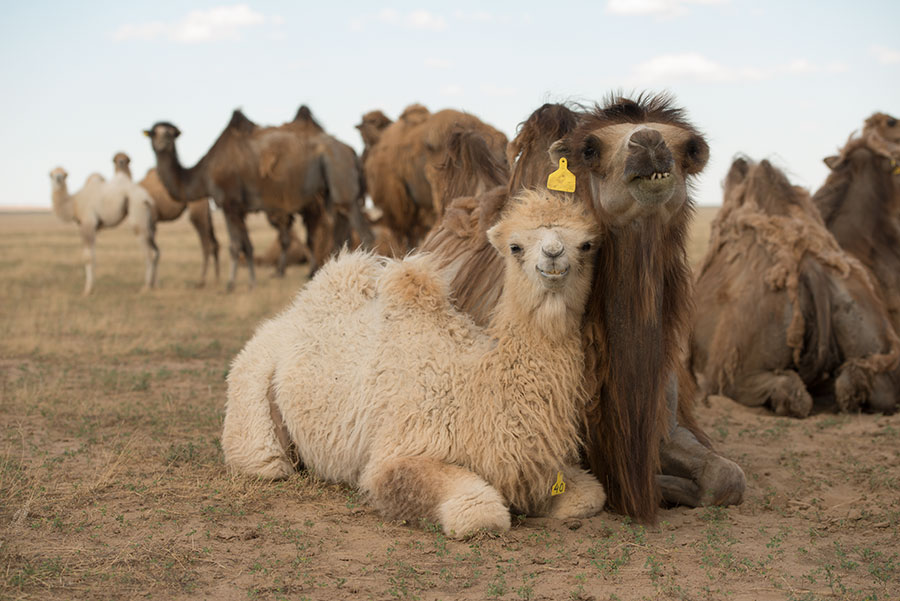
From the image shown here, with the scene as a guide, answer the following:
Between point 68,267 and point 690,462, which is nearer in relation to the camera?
point 690,462

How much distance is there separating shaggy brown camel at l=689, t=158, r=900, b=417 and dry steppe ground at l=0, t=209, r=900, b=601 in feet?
0.96

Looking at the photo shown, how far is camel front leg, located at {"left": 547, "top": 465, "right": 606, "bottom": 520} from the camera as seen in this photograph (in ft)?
15.2

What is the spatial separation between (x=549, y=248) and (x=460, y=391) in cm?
87

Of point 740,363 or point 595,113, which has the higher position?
point 595,113

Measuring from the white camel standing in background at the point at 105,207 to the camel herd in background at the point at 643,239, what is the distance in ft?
0.12

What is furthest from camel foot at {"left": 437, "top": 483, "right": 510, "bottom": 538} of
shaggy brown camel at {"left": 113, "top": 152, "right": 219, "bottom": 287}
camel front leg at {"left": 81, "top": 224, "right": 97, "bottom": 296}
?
shaggy brown camel at {"left": 113, "top": 152, "right": 219, "bottom": 287}

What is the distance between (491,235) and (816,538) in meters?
2.14

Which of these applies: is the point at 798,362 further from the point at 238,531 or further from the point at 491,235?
the point at 238,531

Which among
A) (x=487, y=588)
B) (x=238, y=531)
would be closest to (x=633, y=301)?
(x=487, y=588)

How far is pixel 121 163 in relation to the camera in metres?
18.0

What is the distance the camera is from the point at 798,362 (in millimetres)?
8109

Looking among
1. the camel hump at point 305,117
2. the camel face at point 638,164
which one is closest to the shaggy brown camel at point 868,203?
the camel face at point 638,164

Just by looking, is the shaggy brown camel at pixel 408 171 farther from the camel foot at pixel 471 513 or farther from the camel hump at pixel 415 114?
the camel foot at pixel 471 513

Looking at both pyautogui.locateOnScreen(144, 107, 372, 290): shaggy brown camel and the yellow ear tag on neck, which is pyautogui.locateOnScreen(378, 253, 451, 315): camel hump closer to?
the yellow ear tag on neck
